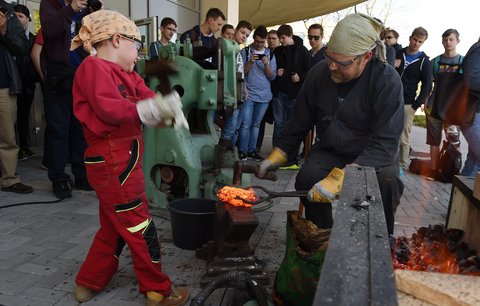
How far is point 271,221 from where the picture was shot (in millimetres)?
4121

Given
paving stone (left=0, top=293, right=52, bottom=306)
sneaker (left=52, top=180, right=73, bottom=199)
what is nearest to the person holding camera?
sneaker (left=52, top=180, right=73, bottom=199)

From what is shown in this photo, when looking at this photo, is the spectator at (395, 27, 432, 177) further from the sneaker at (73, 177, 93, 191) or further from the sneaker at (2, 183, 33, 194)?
the sneaker at (2, 183, 33, 194)

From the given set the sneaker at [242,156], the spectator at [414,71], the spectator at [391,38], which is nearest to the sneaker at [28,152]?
the sneaker at [242,156]

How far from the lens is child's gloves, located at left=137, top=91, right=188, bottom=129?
2.02m

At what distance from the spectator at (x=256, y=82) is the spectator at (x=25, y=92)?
2.96m

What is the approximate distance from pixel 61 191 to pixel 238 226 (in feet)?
8.74

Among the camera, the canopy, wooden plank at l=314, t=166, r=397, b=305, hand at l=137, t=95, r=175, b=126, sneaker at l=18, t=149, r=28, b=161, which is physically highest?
the canopy

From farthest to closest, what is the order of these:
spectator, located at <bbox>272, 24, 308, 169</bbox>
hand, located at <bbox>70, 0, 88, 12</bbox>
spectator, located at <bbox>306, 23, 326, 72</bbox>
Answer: spectator, located at <bbox>272, 24, 308, 169</bbox>, spectator, located at <bbox>306, 23, 326, 72</bbox>, hand, located at <bbox>70, 0, 88, 12</bbox>

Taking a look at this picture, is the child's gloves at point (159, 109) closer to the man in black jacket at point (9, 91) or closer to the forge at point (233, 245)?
the forge at point (233, 245)

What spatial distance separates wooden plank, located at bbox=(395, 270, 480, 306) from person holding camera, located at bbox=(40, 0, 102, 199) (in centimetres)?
363

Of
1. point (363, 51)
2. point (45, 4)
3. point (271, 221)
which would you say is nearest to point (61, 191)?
point (45, 4)

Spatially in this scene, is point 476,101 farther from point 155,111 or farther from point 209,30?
point 155,111

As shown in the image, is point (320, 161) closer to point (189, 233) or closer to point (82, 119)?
point (189, 233)

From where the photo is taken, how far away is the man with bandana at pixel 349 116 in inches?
104
